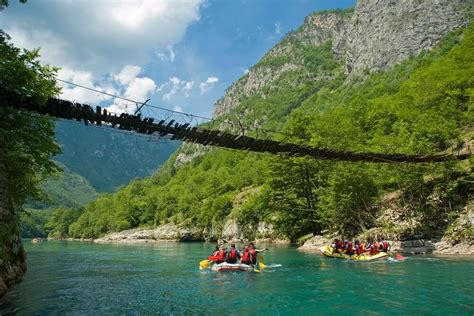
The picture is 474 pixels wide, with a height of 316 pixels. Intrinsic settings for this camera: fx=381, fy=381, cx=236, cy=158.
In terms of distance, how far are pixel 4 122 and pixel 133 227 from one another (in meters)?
101

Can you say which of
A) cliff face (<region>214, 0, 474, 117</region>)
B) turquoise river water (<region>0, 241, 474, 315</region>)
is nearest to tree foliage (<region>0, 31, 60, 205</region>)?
turquoise river water (<region>0, 241, 474, 315</region>)

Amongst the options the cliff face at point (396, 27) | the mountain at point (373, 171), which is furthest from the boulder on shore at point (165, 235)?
the cliff face at point (396, 27)

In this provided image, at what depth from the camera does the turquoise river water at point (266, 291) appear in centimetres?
1416

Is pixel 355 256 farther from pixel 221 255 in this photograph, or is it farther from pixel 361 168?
pixel 361 168

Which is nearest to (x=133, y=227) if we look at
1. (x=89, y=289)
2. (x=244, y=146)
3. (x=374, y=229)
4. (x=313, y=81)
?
(x=374, y=229)

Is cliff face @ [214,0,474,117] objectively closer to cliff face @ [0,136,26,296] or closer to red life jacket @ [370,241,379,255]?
red life jacket @ [370,241,379,255]

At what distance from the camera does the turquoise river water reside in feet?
46.4

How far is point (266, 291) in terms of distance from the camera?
17781 millimetres

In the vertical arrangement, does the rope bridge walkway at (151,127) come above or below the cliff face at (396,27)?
below

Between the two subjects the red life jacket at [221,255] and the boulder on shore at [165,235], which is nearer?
the red life jacket at [221,255]

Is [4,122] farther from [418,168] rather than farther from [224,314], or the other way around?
[418,168]

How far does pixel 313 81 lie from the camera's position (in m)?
189

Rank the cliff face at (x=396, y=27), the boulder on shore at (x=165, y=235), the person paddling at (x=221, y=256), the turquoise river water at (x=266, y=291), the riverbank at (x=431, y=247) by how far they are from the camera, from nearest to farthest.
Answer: the turquoise river water at (x=266, y=291), the person paddling at (x=221, y=256), the riverbank at (x=431, y=247), the boulder on shore at (x=165, y=235), the cliff face at (x=396, y=27)

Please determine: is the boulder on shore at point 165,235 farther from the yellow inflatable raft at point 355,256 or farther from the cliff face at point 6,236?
the cliff face at point 6,236
